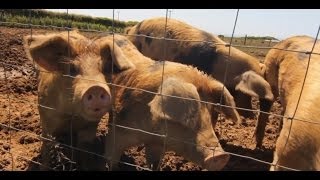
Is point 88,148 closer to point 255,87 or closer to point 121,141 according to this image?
point 121,141

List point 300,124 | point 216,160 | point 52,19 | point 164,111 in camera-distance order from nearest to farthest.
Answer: point 300,124, point 216,160, point 164,111, point 52,19

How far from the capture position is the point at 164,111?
3225 millimetres

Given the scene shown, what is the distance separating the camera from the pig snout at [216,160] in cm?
299

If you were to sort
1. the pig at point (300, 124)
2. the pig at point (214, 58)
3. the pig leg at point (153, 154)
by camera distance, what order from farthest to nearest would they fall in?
the pig at point (214, 58) < the pig leg at point (153, 154) < the pig at point (300, 124)

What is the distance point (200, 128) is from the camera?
129 inches

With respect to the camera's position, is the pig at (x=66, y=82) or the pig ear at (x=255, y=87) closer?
the pig at (x=66, y=82)

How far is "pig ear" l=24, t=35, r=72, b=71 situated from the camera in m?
3.62

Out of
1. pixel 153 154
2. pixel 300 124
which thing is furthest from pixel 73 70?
pixel 300 124

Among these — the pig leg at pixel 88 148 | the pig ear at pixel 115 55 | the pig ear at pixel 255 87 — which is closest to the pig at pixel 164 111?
the pig ear at pixel 115 55

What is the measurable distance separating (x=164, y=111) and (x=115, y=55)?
72 cm

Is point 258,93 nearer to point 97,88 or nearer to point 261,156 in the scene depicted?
point 261,156

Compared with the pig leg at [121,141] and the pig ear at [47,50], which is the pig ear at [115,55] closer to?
the pig ear at [47,50]

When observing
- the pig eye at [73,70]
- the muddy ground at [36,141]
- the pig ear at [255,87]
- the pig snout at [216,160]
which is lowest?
the muddy ground at [36,141]

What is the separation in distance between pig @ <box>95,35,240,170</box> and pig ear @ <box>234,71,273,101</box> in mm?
755
